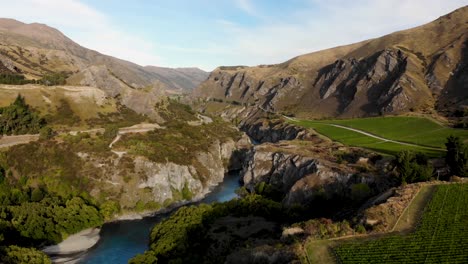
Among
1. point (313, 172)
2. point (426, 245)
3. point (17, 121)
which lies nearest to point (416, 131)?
point (313, 172)

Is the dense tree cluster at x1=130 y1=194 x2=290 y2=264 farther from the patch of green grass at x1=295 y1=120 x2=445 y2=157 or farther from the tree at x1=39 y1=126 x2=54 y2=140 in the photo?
the tree at x1=39 y1=126 x2=54 y2=140

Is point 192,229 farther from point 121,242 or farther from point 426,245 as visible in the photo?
point 426,245

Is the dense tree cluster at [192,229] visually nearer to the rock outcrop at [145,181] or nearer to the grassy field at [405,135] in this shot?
the rock outcrop at [145,181]

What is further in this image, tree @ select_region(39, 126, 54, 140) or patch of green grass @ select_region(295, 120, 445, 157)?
tree @ select_region(39, 126, 54, 140)

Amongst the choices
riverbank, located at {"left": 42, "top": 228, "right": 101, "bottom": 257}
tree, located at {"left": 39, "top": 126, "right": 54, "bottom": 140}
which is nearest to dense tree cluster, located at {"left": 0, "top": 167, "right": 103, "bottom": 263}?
riverbank, located at {"left": 42, "top": 228, "right": 101, "bottom": 257}

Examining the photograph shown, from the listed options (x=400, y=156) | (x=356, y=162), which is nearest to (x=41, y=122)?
(x=356, y=162)

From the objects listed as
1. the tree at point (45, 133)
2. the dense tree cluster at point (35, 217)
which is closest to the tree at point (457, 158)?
the dense tree cluster at point (35, 217)

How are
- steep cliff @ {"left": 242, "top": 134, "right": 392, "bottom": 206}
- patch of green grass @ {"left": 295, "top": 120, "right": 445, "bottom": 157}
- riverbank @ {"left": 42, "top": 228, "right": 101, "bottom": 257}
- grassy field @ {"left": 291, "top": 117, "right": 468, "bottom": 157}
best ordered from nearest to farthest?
1. riverbank @ {"left": 42, "top": 228, "right": 101, "bottom": 257}
2. steep cliff @ {"left": 242, "top": 134, "right": 392, "bottom": 206}
3. patch of green grass @ {"left": 295, "top": 120, "right": 445, "bottom": 157}
4. grassy field @ {"left": 291, "top": 117, "right": 468, "bottom": 157}
